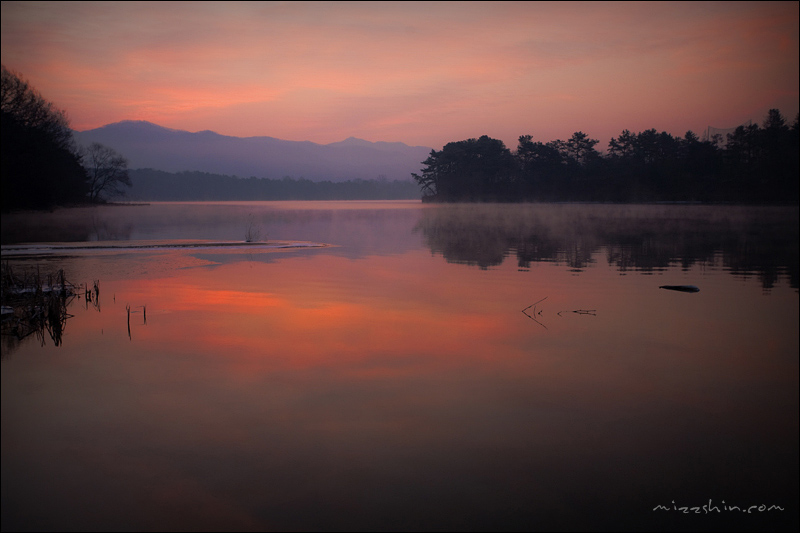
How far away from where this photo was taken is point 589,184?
131500mm

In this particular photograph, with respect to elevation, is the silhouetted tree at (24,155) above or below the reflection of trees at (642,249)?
above

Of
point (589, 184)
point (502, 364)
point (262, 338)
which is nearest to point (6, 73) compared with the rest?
point (262, 338)

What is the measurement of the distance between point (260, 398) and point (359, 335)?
148 inches

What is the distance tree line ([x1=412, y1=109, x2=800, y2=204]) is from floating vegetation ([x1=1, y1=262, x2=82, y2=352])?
Answer: 380ft

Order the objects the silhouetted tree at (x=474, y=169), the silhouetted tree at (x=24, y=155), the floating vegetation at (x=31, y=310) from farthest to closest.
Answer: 1. the silhouetted tree at (x=474, y=169)
2. the silhouetted tree at (x=24, y=155)
3. the floating vegetation at (x=31, y=310)

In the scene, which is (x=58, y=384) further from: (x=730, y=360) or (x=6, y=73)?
(x=6, y=73)

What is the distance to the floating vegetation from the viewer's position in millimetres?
10883

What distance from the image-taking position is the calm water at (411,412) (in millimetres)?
5297

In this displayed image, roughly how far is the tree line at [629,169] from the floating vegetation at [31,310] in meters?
116

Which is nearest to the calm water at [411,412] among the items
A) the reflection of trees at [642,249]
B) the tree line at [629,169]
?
the reflection of trees at [642,249]

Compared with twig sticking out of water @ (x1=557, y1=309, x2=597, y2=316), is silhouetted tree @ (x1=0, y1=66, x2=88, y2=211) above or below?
above

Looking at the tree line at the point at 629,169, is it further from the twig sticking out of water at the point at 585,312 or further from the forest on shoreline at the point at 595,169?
the twig sticking out of water at the point at 585,312

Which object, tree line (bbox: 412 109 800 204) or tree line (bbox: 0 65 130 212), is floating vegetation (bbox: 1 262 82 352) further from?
tree line (bbox: 412 109 800 204)

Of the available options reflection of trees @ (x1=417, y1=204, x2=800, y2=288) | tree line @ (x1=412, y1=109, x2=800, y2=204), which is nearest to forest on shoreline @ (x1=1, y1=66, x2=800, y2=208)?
tree line @ (x1=412, y1=109, x2=800, y2=204)
